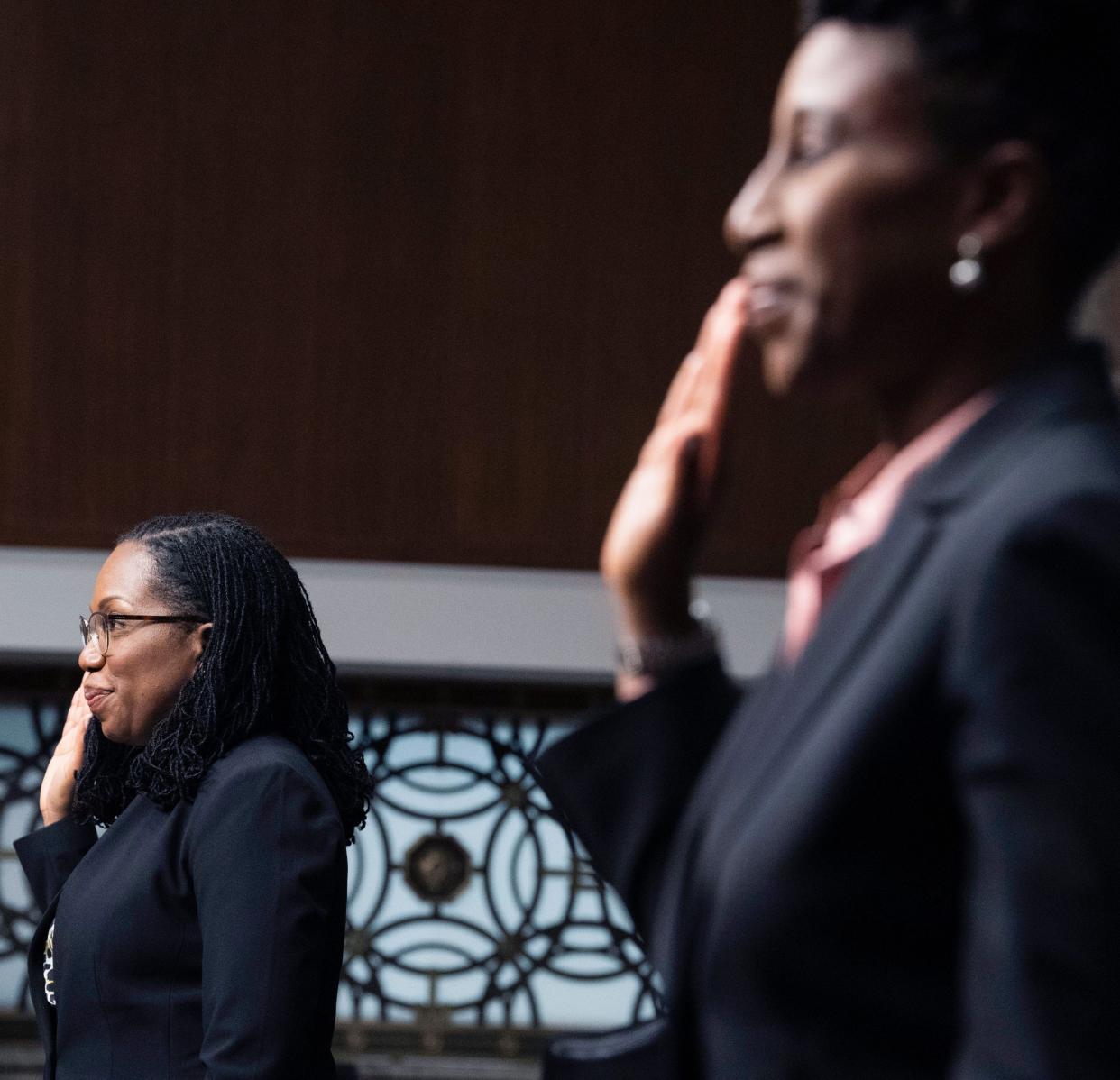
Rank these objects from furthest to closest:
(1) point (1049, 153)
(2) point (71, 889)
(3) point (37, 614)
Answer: (3) point (37, 614) → (2) point (71, 889) → (1) point (1049, 153)

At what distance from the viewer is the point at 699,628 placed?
1.10m

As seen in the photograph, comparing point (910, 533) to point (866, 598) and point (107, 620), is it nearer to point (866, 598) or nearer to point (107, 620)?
point (866, 598)

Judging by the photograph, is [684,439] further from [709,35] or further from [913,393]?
[709,35]

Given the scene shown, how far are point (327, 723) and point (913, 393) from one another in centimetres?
150

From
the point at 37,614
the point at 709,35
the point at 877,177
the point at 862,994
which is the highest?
the point at 877,177

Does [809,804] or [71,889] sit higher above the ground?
[809,804]

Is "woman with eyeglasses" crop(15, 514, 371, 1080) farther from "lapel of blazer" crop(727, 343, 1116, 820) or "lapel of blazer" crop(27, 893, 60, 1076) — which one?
"lapel of blazer" crop(727, 343, 1116, 820)

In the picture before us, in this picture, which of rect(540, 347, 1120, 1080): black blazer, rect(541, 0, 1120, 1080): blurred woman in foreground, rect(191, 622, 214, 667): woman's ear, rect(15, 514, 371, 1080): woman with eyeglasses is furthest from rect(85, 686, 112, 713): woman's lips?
rect(540, 347, 1120, 1080): black blazer

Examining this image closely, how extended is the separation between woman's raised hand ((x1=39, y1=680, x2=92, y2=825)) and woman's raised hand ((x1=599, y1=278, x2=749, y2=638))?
166 cm

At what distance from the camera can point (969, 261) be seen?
900mm

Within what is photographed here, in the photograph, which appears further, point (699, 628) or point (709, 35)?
point (709, 35)

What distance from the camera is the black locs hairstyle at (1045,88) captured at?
2.94ft

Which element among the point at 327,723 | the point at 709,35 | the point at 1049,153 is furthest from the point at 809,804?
the point at 709,35

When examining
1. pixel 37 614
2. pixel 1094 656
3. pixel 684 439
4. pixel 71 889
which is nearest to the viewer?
pixel 1094 656
